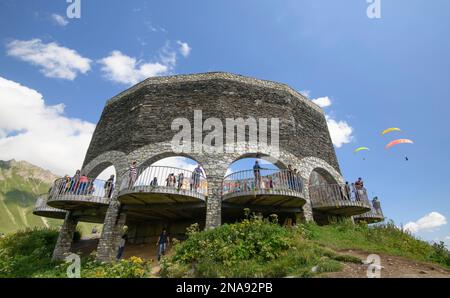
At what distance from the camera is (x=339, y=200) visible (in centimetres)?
1312

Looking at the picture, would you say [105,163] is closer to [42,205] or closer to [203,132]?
[42,205]

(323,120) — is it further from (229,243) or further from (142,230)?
(142,230)

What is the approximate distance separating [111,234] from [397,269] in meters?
11.0

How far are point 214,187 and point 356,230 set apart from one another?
259 inches

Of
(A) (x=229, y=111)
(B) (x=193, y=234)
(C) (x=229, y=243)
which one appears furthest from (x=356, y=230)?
Result: (A) (x=229, y=111)

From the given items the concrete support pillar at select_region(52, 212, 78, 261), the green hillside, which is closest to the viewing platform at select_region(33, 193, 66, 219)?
the concrete support pillar at select_region(52, 212, 78, 261)

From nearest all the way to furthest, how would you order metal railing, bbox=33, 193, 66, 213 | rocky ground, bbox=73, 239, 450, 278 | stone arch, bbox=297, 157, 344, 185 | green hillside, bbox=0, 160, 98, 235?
rocky ground, bbox=73, 239, 450, 278 → stone arch, bbox=297, 157, 344, 185 → metal railing, bbox=33, 193, 66, 213 → green hillside, bbox=0, 160, 98, 235

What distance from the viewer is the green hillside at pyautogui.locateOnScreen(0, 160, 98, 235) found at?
99250 mm

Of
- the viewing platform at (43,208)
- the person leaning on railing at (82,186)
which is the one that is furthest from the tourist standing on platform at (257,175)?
the viewing platform at (43,208)

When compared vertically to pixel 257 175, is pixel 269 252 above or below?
below

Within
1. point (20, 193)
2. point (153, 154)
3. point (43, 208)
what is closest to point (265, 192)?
point (153, 154)

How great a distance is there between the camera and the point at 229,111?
14.6m

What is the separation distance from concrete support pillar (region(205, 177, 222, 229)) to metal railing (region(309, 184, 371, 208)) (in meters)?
5.26

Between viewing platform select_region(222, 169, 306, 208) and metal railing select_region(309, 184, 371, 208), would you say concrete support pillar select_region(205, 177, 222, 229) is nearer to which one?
viewing platform select_region(222, 169, 306, 208)
